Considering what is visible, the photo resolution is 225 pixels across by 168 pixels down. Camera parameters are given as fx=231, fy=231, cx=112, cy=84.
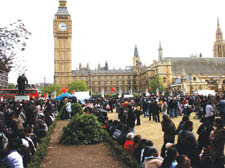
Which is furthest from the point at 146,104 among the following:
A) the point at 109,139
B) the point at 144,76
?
the point at 144,76

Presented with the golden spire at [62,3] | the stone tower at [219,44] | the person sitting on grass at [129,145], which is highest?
the golden spire at [62,3]

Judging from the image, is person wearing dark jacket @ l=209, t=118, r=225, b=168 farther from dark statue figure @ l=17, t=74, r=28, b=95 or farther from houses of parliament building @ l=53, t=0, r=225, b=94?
houses of parliament building @ l=53, t=0, r=225, b=94

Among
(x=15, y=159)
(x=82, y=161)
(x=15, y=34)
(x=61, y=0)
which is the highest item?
(x=61, y=0)

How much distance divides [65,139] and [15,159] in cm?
481

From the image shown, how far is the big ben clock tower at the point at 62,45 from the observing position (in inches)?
2948

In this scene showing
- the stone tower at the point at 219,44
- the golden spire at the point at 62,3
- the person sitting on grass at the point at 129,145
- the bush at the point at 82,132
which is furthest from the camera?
the stone tower at the point at 219,44

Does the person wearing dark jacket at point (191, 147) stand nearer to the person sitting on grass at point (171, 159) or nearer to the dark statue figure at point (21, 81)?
the person sitting on grass at point (171, 159)

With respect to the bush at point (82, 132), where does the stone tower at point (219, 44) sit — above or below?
above

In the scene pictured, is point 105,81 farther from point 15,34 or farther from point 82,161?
point 82,161

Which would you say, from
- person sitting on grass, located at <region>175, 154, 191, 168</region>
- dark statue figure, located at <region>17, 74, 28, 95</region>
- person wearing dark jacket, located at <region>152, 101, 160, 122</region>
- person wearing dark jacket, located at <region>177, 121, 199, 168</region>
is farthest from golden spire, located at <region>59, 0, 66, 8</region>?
person sitting on grass, located at <region>175, 154, 191, 168</region>

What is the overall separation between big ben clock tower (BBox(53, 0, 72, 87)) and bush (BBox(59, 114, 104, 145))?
2702 inches

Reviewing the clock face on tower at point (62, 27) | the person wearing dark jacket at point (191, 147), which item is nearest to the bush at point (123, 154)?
the person wearing dark jacket at point (191, 147)

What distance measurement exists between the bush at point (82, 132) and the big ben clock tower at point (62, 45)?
225 ft

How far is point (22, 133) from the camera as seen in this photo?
20.9 ft
